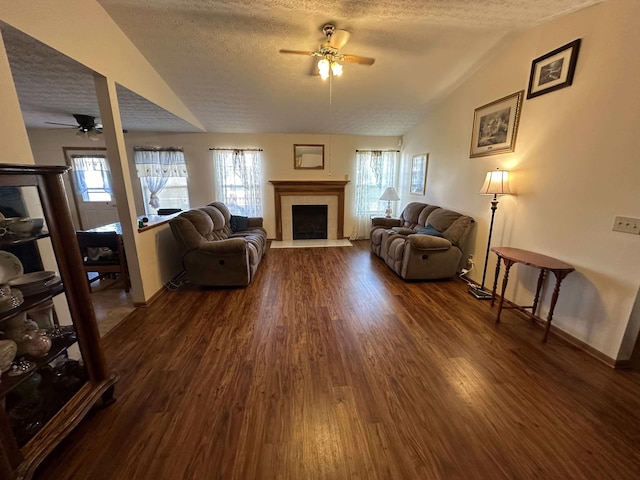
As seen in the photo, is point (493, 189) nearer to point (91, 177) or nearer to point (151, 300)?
point (151, 300)

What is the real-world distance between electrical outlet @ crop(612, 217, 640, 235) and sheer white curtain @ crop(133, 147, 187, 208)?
609 centimetres

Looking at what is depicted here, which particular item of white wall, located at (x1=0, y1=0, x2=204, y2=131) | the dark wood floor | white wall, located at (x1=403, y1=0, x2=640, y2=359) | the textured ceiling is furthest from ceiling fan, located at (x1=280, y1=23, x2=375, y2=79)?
the dark wood floor

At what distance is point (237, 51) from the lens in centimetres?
282

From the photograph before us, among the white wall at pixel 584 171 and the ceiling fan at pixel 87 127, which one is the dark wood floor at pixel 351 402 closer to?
the white wall at pixel 584 171

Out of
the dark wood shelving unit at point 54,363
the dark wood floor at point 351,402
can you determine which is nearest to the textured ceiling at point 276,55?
the dark wood shelving unit at point 54,363

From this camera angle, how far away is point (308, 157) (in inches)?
215

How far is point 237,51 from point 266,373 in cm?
330

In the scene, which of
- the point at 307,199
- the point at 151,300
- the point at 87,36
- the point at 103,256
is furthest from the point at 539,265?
the point at 103,256

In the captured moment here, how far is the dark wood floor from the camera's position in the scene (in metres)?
1.23

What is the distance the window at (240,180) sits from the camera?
5.22m

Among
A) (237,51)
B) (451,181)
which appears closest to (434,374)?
(451,181)

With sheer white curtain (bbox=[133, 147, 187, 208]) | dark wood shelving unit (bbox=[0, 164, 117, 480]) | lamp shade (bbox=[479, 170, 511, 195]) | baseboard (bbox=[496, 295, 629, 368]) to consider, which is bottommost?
baseboard (bbox=[496, 295, 629, 368])

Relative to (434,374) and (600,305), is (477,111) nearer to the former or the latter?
(600,305)

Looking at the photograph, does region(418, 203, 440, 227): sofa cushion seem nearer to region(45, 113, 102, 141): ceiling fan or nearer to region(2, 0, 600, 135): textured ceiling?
region(2, 0, 600, 135): textured ceiling
